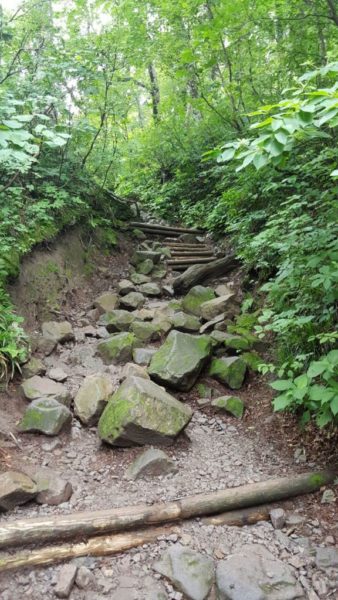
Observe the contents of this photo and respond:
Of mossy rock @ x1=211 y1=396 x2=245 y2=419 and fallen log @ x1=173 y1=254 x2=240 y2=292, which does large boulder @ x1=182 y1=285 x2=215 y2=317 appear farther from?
A: mossy rock @ x1=211 y1=396 x2=245 y2=419

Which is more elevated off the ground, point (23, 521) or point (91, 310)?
point (23, 521)

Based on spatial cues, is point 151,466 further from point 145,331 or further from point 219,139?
point 219,139

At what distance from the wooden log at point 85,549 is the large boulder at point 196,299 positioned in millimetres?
3968

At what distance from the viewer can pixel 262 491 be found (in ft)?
10.2

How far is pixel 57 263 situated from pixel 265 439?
4.53 m

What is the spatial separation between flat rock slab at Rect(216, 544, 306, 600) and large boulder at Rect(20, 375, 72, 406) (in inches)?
88.7

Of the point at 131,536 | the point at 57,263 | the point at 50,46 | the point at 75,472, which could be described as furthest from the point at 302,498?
the point at 50,46

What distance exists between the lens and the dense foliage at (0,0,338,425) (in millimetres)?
3367

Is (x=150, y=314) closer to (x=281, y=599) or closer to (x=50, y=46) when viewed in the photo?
(x=281, y=599)

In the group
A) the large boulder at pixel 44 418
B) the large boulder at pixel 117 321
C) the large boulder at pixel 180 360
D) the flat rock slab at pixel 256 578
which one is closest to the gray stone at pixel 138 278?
the large boulder at pixel 117 321

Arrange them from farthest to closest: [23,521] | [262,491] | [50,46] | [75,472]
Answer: [50,46] → [75,472] → [262,491] → [23,521]

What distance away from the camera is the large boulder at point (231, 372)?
4.63 meters

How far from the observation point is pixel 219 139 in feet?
32.3

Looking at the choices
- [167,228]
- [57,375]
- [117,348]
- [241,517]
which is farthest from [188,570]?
[167,228]
